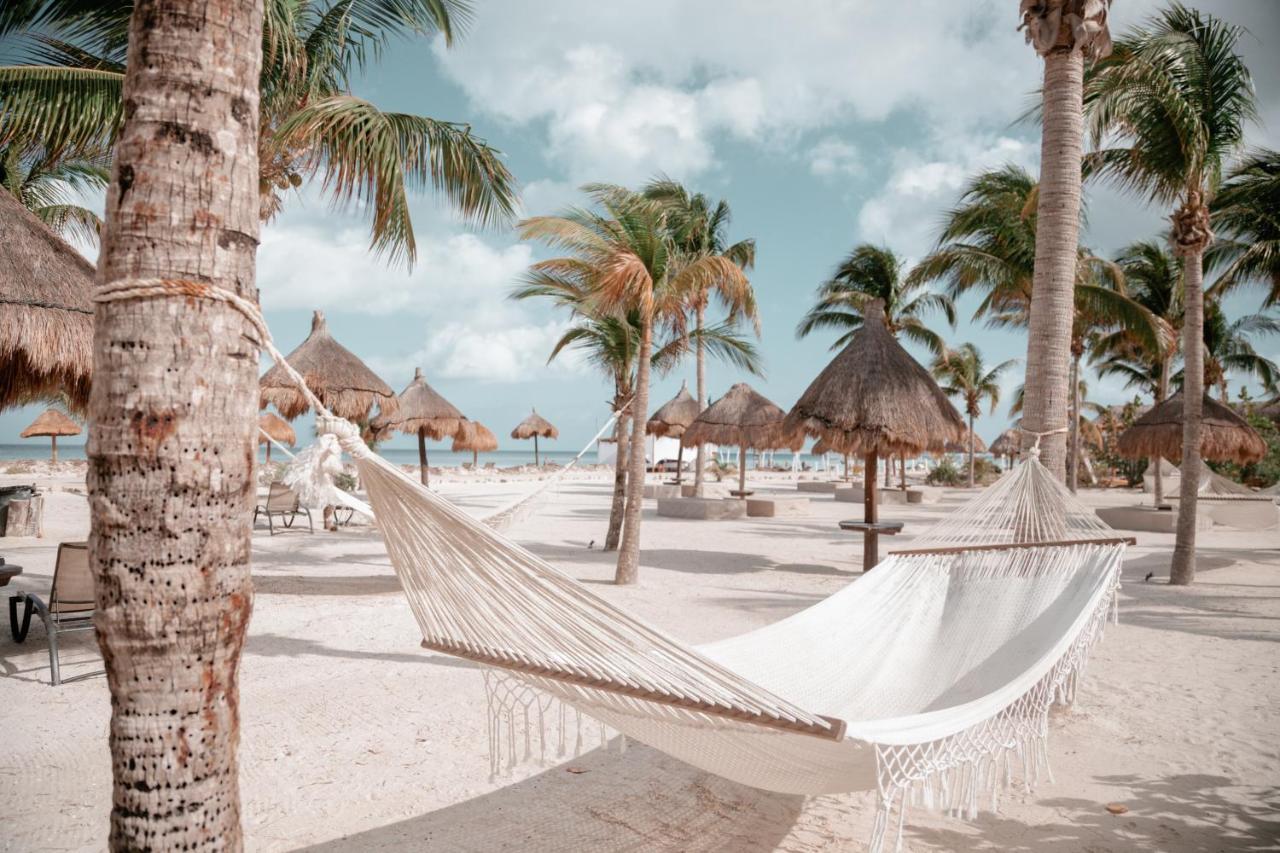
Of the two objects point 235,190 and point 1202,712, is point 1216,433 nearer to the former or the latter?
point 1202,712

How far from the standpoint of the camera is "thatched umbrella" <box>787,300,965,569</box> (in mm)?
6031

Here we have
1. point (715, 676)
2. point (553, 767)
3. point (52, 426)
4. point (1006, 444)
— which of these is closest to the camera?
point (715, 676)

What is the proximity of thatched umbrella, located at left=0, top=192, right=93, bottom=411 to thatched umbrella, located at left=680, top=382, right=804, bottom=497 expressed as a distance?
9.09 metres

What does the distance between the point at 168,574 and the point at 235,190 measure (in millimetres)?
542

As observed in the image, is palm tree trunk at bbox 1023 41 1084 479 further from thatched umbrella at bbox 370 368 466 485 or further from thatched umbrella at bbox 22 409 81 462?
thatched umbrella at bbox 22 409 81 462

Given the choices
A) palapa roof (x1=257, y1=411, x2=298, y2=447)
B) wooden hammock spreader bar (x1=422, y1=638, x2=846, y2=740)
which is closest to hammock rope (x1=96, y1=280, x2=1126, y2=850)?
wooden hammock spreader bar (x1=422, y1=638, x2=846, y2=740)

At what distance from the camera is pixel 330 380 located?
Answer: 7859 mm

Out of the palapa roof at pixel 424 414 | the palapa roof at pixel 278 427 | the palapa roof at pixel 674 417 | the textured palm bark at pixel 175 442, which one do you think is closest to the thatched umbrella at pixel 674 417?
the palapa roof at pixel 674 417

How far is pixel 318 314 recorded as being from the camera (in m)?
8.42

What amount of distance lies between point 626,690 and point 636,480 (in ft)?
13.4

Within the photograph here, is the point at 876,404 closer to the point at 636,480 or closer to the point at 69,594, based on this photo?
the point at 636,480

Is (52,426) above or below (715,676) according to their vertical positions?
above

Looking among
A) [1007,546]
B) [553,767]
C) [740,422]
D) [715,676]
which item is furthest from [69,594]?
[740,422]

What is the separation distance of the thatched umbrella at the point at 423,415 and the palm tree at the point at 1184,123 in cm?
841
